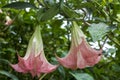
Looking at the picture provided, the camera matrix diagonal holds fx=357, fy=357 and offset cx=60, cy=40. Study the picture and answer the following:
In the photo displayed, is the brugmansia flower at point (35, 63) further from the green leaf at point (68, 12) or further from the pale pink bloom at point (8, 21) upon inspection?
the pale pink bloom at point (8, 21)

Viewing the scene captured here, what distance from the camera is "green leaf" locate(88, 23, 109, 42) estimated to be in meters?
1.04

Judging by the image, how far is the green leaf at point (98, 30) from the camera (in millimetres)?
1041

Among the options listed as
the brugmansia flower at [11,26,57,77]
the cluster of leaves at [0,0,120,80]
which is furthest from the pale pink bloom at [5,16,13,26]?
the brugmansia flower at [11,26,57,77]

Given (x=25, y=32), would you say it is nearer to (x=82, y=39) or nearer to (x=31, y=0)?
(x=31, y=0)

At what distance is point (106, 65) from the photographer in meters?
2.03

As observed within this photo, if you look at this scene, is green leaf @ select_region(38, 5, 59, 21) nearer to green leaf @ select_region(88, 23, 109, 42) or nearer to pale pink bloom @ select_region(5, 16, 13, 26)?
green leaf @ select_region(88, 23, 109, 42)

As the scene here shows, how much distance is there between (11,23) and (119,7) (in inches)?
33.4

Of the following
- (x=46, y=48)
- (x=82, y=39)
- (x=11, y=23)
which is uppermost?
(x=82, y=39)

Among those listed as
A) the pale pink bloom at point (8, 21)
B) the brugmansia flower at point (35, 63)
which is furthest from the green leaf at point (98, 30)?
the pale pink bloom at point (8, 21)

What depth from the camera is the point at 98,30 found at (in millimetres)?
1081

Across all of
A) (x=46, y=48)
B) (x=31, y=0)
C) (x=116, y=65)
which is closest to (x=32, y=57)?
(x=31, y=0)

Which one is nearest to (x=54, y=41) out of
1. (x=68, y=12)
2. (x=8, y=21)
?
(x=8, y=21)

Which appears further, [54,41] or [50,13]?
[54,41]

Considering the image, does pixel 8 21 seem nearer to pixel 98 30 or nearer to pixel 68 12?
pixel 68 12
